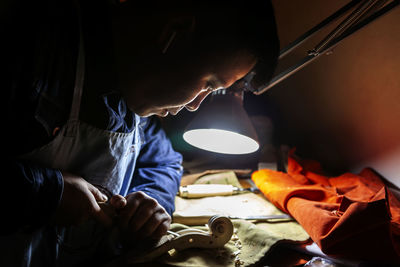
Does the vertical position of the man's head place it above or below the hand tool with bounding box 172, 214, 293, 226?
above

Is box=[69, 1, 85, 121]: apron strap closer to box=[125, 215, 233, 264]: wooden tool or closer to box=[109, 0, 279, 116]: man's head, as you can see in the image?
box=[109, 0, 279, 116]: man's head

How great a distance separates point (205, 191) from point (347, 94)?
2.98 feet

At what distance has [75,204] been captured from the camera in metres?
0.74

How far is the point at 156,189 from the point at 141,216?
28 cm

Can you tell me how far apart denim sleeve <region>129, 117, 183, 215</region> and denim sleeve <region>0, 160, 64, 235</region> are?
419mm

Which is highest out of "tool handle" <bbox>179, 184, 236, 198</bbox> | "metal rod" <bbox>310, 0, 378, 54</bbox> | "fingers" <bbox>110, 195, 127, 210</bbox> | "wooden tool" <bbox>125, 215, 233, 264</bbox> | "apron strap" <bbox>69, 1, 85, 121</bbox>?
"metal rod" <bbox>310, 0, 378, 54</bbox>

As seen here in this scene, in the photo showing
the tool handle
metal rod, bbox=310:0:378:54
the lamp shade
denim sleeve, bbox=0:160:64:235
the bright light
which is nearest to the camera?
denim sleeve, bbox=0:160:64:235

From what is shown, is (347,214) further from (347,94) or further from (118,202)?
(347,94)

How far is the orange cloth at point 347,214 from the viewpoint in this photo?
815mm

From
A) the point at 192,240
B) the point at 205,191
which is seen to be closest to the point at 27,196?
the point at 192,240

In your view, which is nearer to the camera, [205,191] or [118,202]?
[118,202]

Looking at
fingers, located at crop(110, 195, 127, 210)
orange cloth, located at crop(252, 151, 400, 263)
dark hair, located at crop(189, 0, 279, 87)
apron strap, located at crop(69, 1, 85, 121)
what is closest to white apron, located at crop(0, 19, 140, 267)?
apron strap, located at crop(69, 1, 85, 121)

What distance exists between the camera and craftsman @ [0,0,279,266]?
0.73 metres

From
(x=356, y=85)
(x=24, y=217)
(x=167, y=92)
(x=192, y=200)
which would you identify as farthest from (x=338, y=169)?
(x=24, y=217)
